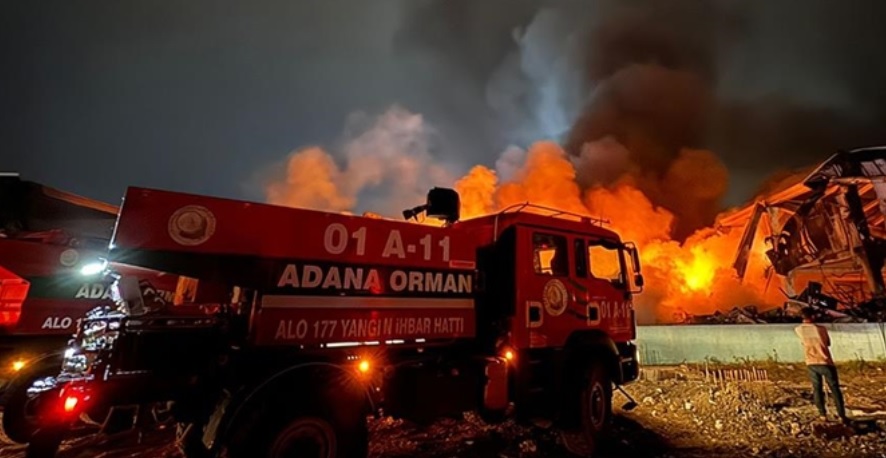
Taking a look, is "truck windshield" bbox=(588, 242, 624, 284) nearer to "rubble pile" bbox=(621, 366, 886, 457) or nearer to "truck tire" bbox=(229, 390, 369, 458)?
"rubble pile" bbox=(621, 366, 886, 457)

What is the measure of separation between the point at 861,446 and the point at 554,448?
4.12 m

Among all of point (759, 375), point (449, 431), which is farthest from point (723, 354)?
point (449, 431)

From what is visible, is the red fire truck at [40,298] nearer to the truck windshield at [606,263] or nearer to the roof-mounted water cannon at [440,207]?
the roof-mounted water cannon at [440,207]

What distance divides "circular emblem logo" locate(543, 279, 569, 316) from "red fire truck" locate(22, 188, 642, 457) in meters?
0.02

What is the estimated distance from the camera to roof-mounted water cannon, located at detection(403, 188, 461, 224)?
6.39 m

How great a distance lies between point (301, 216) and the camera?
164 inches

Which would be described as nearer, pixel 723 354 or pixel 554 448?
pixel 554 448

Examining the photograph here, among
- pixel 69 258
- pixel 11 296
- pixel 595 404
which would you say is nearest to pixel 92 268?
pixel 69 258

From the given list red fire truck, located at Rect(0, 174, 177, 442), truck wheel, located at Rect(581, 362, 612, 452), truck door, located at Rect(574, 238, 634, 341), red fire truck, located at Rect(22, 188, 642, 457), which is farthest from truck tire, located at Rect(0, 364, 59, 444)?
truck door, located at Rect(574, 238, 634, 341)

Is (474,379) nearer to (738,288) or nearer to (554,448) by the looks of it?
(554,448)

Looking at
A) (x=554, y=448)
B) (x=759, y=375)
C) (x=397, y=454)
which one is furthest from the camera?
(x=759, y=375)

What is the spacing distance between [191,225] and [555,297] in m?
4.58

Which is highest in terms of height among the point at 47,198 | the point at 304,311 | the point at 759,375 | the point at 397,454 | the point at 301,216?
the point at 47,198

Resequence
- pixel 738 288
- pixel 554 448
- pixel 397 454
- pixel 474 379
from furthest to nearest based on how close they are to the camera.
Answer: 1. pixel 738 288
2. pixel 554 448
3. pixel 397 454
4. pixel 474 379
